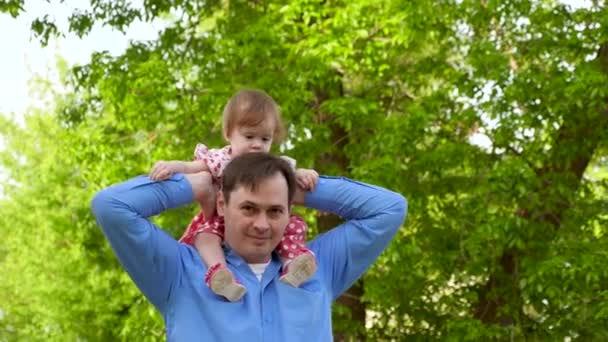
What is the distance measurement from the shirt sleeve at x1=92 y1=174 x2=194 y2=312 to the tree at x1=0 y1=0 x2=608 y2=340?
24.9ft

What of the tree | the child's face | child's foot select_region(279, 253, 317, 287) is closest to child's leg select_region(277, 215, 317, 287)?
child's foot select_region(279, 253, 317, 287)

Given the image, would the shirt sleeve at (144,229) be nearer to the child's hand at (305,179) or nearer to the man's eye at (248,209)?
the man's eye at (248,209)

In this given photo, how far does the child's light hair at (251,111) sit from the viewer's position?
462 centimetres

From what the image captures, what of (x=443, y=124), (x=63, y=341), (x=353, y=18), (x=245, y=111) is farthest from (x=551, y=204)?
(x=63, y=341)

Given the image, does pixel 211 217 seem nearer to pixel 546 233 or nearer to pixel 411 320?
pixel 546 233

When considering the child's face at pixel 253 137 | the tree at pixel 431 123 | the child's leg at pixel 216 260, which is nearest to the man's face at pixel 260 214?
the child's leg at pixel 216 260

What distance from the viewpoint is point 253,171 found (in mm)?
3775

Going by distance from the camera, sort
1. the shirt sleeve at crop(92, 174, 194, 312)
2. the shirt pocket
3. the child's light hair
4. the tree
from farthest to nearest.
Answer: the tree → the child's light hair → the shirt pocket → the shirt sleeve at crop(92, 174, 194, 312)

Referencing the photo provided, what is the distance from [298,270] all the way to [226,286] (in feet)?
0.78

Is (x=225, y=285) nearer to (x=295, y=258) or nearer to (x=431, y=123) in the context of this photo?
(x=295, y=258)

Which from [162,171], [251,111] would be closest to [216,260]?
[162,171]

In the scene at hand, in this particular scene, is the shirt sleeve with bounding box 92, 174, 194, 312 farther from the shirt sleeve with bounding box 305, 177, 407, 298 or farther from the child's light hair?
the child's light hair

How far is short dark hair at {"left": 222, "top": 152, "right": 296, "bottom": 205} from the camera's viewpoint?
3.77 m

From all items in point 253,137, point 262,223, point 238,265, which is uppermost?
point 253,137
